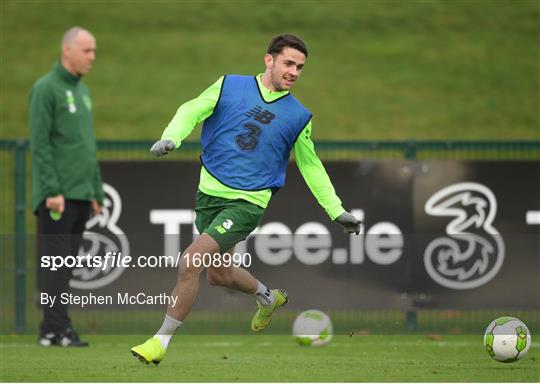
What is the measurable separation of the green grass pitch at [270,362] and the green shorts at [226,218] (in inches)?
39.7

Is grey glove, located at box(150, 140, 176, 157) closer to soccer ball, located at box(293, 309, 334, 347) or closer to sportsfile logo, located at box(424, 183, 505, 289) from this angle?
soccer ball, located at box(293, 309, 334, 347)

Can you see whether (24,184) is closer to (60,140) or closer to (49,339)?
(60,140)

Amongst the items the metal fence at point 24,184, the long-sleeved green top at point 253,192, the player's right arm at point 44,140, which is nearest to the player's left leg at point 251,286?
the long-sleeved green top at point 253,192

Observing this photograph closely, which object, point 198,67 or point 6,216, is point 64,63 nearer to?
point 6,216

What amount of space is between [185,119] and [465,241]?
542cm

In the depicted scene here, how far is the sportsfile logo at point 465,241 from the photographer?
46.6ft

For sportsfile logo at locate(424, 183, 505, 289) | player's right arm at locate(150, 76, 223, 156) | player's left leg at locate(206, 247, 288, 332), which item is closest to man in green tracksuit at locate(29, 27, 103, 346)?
player's left leg at locate(206, 247, 288, 332)

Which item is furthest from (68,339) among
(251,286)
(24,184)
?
(24,184)

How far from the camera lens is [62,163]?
12336mm

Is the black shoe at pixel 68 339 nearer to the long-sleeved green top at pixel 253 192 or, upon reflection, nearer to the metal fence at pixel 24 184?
the metal fence at pixel 24 184

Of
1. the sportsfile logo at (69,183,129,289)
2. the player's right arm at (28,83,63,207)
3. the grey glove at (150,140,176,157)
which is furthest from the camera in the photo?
the sportsfile logo at (69,183,129,289)

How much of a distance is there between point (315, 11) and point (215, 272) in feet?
60.3

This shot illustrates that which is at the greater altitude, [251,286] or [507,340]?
[251,286]

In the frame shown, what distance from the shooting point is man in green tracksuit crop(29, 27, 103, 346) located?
40.0 ft
